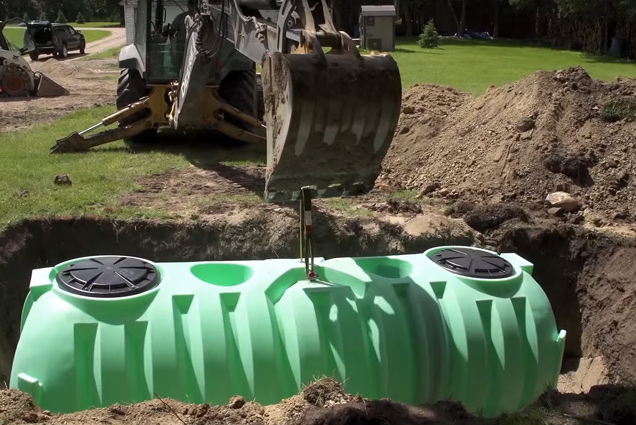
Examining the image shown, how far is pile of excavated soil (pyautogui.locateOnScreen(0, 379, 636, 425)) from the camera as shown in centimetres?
415

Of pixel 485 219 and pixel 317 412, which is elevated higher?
pixel 317 412

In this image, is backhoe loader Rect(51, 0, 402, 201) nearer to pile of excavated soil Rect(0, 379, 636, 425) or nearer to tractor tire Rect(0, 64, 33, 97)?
pile of excavated soil Rect(0, 379, 636, 425)

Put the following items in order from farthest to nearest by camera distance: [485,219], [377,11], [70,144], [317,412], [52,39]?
[52,39], [377,11], [70,144], [485,219], [317,412]

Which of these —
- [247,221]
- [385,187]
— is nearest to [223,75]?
[385,187]

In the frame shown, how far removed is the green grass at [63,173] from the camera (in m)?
9.30

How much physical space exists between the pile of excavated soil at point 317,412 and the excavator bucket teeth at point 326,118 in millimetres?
1715

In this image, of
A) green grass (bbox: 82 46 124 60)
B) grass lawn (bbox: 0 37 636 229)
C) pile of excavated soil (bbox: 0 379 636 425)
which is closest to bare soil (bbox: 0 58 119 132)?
grass lawn (bbox: 0 37 636 229)

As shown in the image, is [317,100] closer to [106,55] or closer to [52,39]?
[106,55]

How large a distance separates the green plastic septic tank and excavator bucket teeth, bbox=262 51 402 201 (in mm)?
730

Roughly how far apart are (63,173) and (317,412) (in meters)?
8.11

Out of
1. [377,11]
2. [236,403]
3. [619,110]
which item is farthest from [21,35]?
[236,403]

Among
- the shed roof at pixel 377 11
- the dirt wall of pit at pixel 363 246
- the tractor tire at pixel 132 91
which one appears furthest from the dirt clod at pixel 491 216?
the shed roof at pixel 377 11

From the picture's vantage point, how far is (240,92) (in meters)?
13.5

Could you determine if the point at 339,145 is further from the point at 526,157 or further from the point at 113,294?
the point at 526,157
